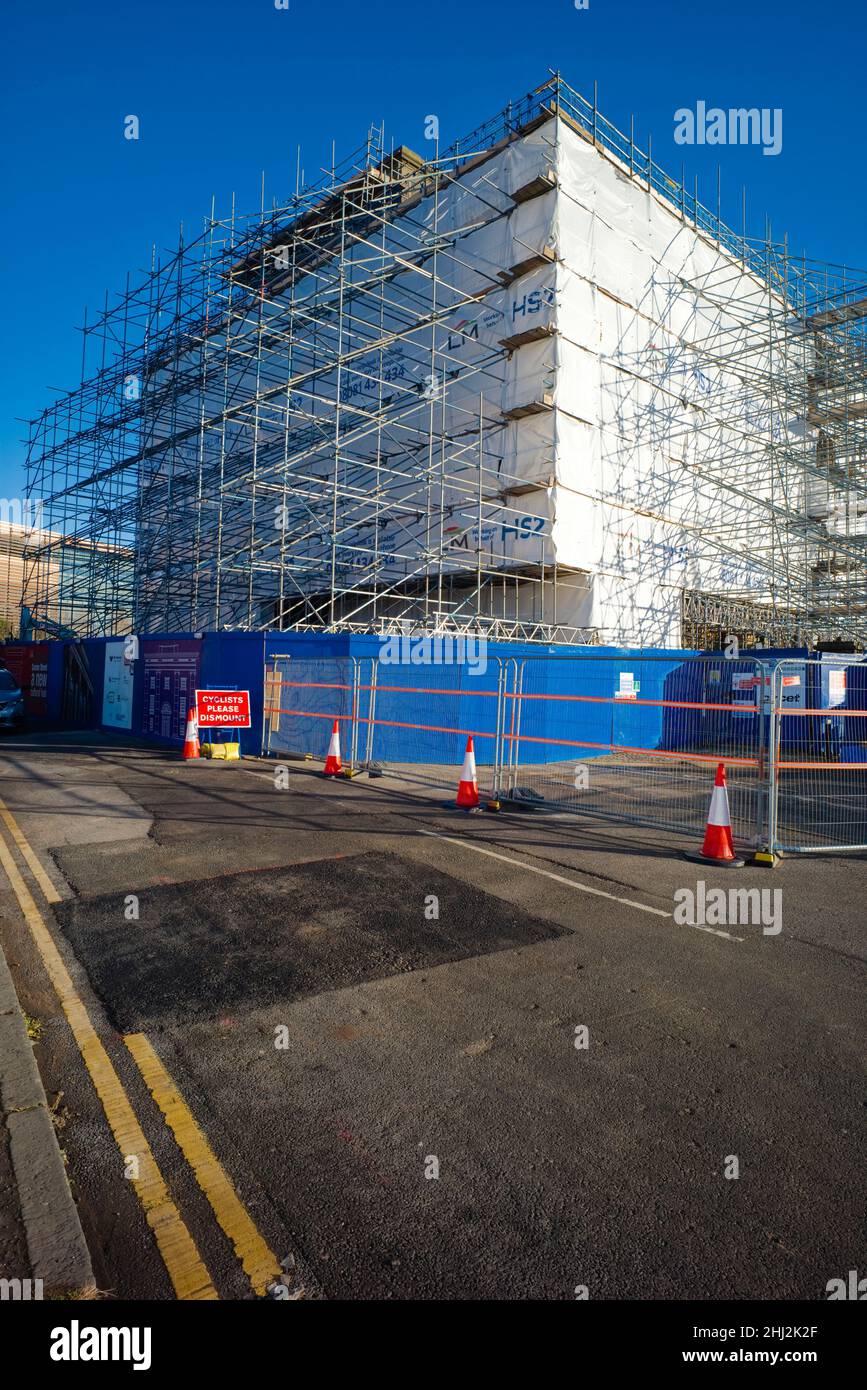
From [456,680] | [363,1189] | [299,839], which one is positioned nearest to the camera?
[363,1189]

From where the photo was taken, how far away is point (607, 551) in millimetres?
21953

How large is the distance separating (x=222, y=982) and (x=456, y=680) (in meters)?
9.72

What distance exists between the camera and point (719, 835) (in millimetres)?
7328

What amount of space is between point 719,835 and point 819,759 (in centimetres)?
876

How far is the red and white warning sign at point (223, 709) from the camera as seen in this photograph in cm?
1341

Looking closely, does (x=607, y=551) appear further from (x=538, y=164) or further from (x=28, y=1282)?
(x=28, y=1282)

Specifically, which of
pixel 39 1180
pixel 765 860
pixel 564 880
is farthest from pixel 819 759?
pixel 39 1180

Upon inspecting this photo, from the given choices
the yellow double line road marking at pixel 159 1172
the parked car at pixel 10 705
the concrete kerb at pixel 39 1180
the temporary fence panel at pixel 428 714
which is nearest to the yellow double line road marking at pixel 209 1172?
the yellow double line road marking at pixel 159 1172

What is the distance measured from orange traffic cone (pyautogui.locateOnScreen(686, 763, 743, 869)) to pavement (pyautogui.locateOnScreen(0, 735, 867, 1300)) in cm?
39

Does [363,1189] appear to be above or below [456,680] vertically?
below

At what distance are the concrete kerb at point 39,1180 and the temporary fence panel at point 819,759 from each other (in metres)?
6.46
